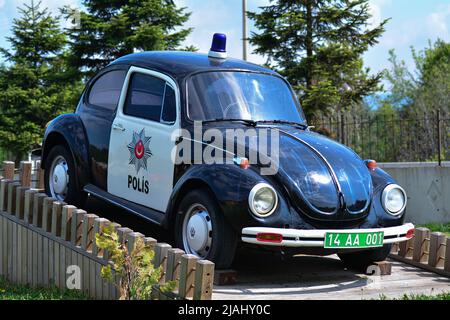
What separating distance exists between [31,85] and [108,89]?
25.4m

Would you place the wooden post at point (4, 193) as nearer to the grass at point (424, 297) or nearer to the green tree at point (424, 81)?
the grass at point (424, 297)

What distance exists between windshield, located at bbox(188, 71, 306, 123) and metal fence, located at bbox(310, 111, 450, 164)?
8.79 meters

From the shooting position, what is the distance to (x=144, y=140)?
312 inches

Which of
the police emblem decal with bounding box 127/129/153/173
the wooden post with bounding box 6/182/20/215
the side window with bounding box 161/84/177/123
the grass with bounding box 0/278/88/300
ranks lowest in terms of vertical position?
the grass with bounding box 0/278/88/300

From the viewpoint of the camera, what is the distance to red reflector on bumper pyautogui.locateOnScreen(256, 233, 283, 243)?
6.36 meters

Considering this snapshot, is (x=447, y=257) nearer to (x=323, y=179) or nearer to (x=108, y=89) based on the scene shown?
(x=323, y=179)

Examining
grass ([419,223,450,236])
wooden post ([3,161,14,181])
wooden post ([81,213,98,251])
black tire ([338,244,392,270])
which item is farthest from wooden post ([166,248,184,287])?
grass ([419,223,450,236])

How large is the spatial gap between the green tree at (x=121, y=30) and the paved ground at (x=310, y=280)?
752 inches

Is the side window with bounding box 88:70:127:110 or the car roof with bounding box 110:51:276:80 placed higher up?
the car roof with bounding box 110:51:276:80

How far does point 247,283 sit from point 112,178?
2.37 meters

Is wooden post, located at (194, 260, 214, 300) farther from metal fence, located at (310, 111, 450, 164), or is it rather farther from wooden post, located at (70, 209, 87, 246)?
metal fence, located at (310, 111, 450, 164)

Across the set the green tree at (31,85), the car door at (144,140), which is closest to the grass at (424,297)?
the car door at (144,140)

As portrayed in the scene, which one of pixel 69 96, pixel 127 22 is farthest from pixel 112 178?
pixel 69 96
